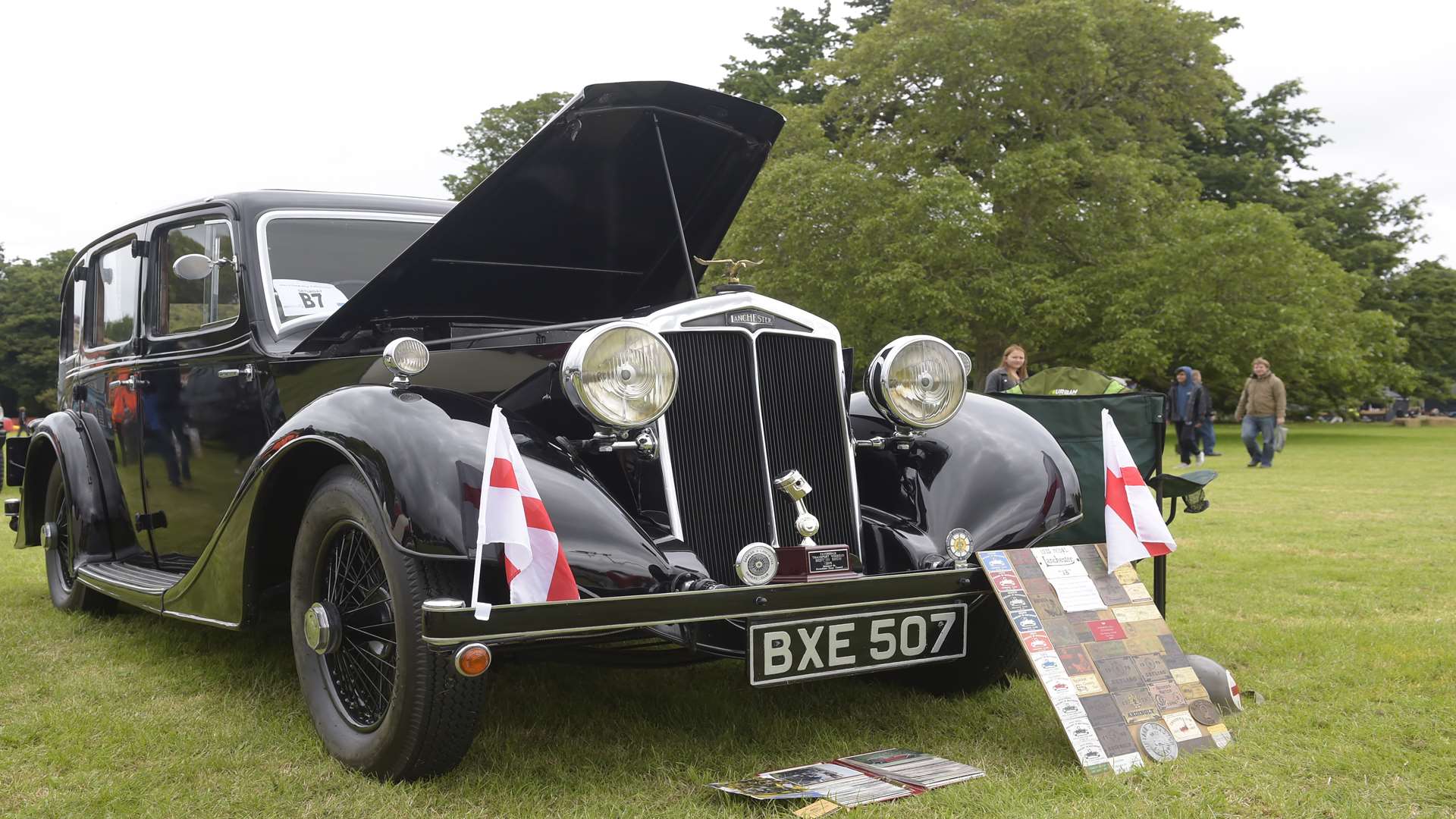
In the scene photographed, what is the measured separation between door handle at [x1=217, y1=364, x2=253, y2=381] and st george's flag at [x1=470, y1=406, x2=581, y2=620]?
1858 mm

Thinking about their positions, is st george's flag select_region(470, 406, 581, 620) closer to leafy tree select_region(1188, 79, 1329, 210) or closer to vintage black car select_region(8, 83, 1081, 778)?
vintage black car select_region(8, 83, 1081, 778)

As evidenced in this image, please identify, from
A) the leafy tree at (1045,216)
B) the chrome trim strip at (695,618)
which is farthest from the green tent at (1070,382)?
the leafy tree at (1045,216)

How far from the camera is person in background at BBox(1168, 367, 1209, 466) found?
14711 millimetres

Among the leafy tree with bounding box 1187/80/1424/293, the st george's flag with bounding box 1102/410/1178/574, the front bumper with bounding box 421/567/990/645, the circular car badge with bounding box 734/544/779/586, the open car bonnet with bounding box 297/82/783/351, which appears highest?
the leafy tree with bounding box 1187/80/1424/293

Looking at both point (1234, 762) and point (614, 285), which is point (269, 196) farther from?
point (1234, 762)

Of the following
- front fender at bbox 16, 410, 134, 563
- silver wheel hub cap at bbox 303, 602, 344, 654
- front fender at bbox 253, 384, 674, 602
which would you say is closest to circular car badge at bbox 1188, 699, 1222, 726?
front fender at bbox 253, 384, 674, 602

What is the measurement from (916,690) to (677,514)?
137cm

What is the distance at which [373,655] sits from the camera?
299cm

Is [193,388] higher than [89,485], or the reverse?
[193,388]

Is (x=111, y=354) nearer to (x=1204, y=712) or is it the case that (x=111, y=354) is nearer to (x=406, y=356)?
(x=406, y=356)

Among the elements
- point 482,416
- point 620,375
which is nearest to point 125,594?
point 482,416

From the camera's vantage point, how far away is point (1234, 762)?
296 centimetres

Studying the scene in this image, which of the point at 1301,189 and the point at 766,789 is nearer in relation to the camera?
the point at 766,789

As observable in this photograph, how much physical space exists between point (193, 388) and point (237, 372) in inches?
15.2
